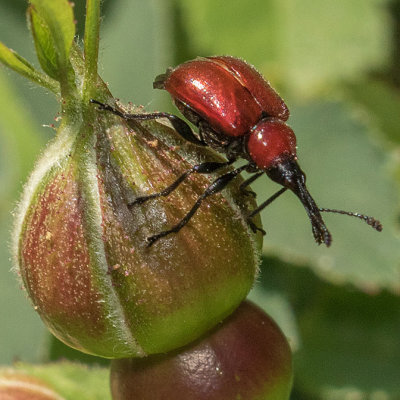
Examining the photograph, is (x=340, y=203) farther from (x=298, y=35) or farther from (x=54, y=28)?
(x=298, y=35)

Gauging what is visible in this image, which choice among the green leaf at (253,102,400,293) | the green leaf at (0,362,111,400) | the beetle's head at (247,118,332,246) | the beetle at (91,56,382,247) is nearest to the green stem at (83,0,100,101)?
the beetle at (91,56,382,247)

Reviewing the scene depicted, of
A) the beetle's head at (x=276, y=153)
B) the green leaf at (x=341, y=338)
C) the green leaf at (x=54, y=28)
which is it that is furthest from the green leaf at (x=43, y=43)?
the green leaf at (x=341, y=338)

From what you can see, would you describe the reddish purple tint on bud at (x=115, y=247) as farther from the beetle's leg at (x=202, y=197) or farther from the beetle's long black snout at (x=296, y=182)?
the beetle's long black snout at (x=296, y=182)

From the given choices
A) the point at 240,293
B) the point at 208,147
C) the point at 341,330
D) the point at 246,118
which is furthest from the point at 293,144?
the point at 341,330

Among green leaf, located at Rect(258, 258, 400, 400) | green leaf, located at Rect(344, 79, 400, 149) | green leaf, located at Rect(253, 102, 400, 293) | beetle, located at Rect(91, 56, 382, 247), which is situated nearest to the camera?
beetle, located at Rect(91, 56, 382, 247)

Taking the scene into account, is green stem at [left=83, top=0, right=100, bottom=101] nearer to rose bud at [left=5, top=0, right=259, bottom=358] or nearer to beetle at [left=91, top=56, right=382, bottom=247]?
rose bud at [left=5, top=0, right=259, bottom=358]

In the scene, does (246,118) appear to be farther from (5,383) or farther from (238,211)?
(5,383)
